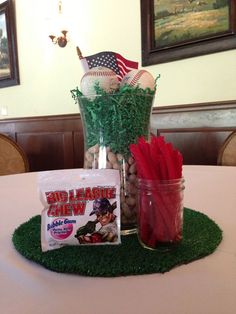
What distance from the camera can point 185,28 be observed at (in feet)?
7.04

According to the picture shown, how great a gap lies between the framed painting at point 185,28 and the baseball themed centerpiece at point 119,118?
5.51ft

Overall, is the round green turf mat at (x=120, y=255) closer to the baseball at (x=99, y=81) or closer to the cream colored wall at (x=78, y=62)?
the baseball at (x=99, y=81)

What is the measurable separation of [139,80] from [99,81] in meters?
0.06

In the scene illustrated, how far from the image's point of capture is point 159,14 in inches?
88.7

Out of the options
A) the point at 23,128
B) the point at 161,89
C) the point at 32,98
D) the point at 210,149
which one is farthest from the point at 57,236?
the point at 32,98

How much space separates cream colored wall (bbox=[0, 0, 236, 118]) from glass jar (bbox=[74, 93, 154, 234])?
5.60 ft

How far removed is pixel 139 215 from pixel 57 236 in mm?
120

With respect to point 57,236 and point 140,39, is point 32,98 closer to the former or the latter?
point 140,39

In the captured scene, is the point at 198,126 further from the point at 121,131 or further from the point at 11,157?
the point at 121,131

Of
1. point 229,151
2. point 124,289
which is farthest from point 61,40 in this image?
point 124,289

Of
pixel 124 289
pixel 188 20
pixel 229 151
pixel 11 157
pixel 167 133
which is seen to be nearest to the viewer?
pixel 124 289

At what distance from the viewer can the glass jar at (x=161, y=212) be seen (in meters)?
0.44

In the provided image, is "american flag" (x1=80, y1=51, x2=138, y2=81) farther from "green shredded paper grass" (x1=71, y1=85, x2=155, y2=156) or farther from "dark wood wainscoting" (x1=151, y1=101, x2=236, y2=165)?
"dark wood wainscoting" (x1=151, y1=101, x2=236, y2=165)

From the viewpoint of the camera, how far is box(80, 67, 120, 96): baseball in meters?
0.51
